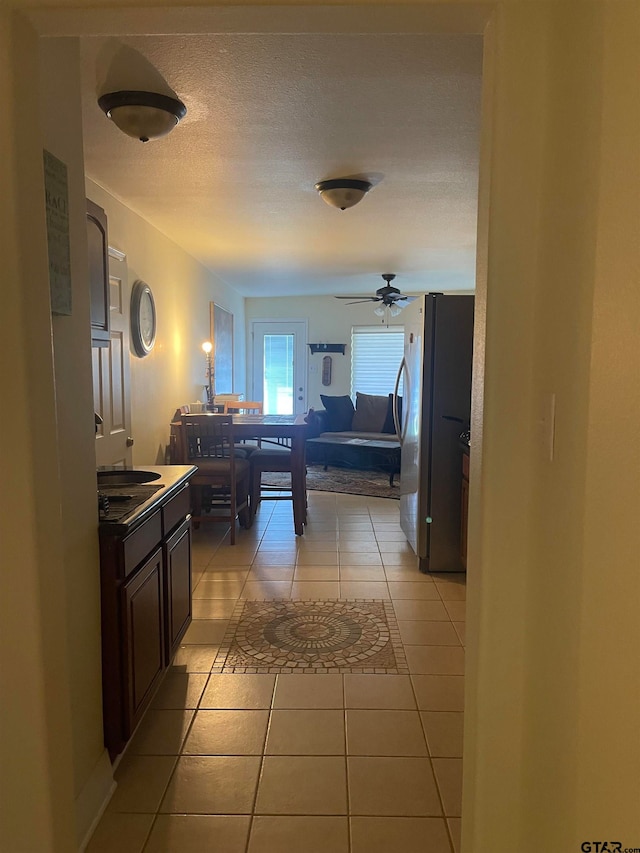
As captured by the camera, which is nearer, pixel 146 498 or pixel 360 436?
pixel 146 498

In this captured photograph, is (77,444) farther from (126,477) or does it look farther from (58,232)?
(126,477)

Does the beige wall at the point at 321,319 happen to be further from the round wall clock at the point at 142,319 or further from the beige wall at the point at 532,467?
the beige wall at the point at 532,467

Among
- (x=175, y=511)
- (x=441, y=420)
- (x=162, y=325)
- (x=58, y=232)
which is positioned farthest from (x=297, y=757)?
(x=162, y=325)

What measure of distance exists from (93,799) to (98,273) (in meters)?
1.67

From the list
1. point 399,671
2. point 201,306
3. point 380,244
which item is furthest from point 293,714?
point 201,306

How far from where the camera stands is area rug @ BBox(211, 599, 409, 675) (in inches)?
101

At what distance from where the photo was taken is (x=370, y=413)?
7.77 meters

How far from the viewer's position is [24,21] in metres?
1.14

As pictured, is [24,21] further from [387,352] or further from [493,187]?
[387,352]

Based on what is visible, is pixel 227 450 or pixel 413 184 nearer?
pixel 413 184

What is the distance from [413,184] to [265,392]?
5.57 meters

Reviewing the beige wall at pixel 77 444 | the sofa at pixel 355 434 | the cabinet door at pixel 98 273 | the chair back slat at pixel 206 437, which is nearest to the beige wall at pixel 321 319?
the sofa at pixel 355 434

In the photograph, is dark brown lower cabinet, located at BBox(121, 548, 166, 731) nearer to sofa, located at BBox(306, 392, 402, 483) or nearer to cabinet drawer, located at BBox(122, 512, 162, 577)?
cabinet drawer, located at BBox(122, 512, 162, 577)

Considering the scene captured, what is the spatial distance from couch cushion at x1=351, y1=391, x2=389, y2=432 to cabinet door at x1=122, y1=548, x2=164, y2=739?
5.69m
